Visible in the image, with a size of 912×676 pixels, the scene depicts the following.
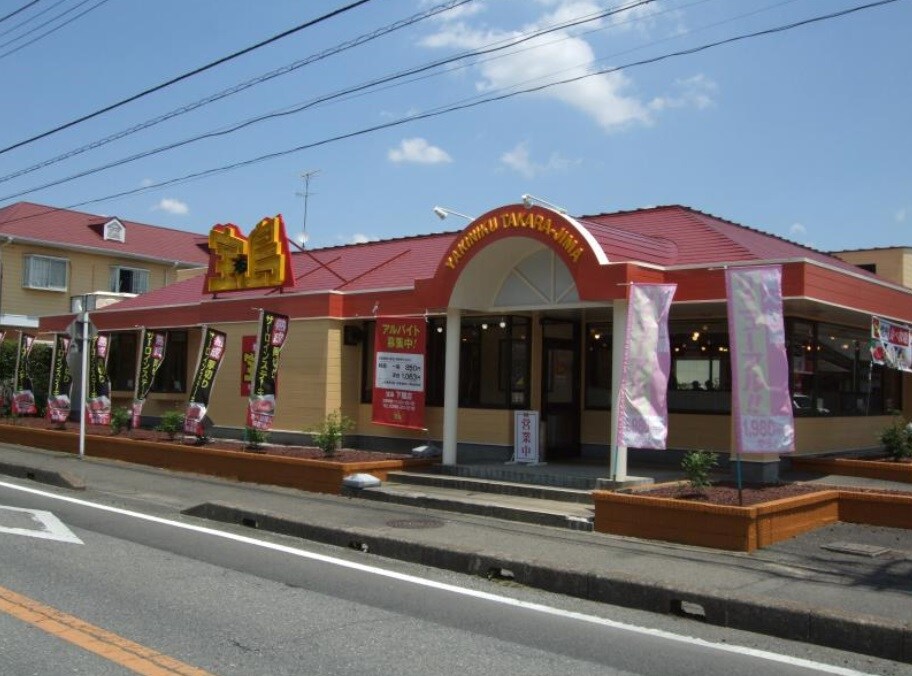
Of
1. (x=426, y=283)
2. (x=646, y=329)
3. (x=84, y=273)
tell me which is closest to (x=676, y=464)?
(x=646, y=329)

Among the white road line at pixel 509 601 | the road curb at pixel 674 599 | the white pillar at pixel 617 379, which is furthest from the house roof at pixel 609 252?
the white road line at pixel 509 601

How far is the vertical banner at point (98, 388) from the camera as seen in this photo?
71.5 ft

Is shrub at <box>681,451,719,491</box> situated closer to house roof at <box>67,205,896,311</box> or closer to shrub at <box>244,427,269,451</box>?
house roof at <box>67,205,896,311</box>

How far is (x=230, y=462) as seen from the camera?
17.1m

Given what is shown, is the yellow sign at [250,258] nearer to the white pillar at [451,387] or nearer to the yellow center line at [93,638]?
the white pillar at [451,387]

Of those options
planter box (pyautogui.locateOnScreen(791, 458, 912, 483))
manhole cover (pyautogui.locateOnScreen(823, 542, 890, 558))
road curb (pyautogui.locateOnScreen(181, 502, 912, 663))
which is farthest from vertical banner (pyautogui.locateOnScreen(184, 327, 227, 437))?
manhole cover (pyautogui.locateOnScreen(823, 542, 890, 558))

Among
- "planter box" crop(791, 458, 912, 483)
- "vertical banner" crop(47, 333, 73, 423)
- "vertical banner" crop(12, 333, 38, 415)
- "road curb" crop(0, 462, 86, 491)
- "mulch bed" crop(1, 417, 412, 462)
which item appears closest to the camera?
"planter box" crop(791, 458, 912, 483)

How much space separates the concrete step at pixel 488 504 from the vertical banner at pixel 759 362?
95.8 inches

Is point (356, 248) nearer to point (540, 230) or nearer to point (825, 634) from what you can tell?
point (540, 230)

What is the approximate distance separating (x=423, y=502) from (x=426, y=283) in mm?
4298

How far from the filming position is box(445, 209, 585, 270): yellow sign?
537 inches

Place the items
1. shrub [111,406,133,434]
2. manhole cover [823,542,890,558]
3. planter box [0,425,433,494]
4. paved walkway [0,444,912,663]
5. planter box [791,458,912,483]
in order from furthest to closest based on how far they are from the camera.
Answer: shrub [111,406,133,434]
planter box [0,425,433,494]
planter box [791,458,912,483]
manhole cover [823,542,890,558]
paved walkway [0,444,912,663]

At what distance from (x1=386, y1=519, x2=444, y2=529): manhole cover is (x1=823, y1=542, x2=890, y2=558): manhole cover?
476 centimetres

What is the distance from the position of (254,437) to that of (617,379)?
7.85 m
